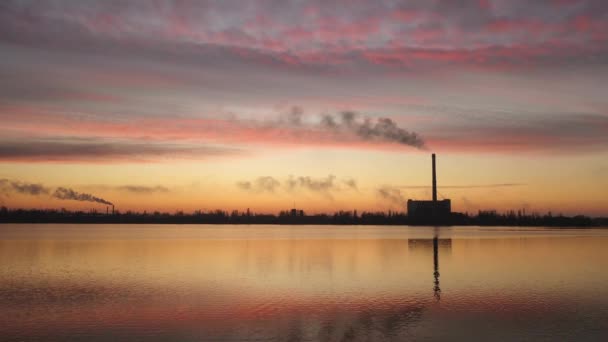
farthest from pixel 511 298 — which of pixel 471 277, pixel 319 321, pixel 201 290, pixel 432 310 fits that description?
pixel 201 290

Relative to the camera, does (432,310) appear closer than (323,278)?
Yes

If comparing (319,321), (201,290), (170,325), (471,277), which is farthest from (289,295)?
(471,277)

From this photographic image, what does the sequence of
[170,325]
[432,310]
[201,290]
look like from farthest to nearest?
1. [201,290]
2. [432,310]
3. [170,325]

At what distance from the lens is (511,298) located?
28.7 m

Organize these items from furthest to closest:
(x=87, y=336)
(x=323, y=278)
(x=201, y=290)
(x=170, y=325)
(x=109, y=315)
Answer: (x=323, y=278) < (x=201, y=290) < (x=109, y=315) < (x=170, y=325) < (x=87, y=336)

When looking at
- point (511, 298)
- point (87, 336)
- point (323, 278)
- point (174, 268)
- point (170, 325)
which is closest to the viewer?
point (87, 336)

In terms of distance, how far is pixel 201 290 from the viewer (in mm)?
30891

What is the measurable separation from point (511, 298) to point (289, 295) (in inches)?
439

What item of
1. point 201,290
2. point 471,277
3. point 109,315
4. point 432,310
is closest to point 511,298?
point 432,310

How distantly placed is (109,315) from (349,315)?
975cm

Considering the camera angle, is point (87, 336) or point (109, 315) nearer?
point (87, 336)

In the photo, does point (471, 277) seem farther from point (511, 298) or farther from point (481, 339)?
point (481, 339)

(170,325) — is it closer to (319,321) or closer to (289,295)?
(319,321)

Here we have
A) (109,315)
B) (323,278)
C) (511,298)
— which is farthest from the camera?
(323,278)
